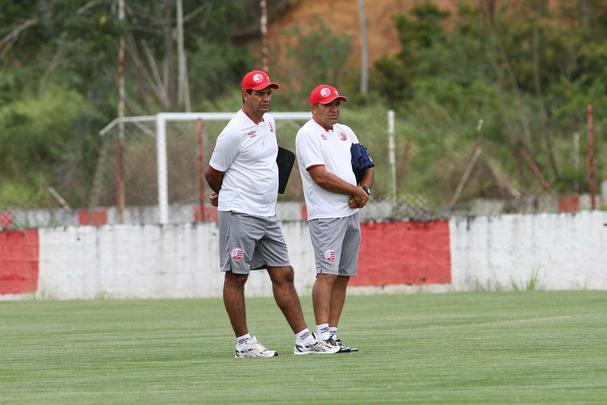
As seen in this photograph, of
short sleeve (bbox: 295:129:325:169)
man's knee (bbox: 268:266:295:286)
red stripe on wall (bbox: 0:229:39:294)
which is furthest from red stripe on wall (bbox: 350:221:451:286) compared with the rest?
man's knee (bbox: 268:266:295:286)

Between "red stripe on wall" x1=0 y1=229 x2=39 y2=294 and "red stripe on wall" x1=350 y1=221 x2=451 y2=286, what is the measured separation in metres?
4.27

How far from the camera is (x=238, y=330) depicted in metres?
11.2

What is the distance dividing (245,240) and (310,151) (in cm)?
87

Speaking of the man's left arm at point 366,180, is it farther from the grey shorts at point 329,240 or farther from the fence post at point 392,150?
the fence post at point 392,150

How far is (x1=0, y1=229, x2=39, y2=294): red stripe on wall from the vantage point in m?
20.5

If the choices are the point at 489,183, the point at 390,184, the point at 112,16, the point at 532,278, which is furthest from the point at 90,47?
the point at 532,278

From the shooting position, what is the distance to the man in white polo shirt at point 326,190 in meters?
11.4

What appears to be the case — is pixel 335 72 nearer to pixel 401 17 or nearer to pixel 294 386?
pixel 401 17

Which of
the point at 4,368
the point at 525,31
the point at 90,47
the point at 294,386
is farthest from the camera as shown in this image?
the point at 525,31

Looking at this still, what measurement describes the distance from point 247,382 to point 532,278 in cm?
1143

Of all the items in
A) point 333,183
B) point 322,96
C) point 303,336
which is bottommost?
point 303,336

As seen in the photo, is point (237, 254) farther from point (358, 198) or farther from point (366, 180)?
point (366, 180)

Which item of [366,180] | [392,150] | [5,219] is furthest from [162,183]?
[366,180]

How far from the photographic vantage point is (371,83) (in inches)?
2338
